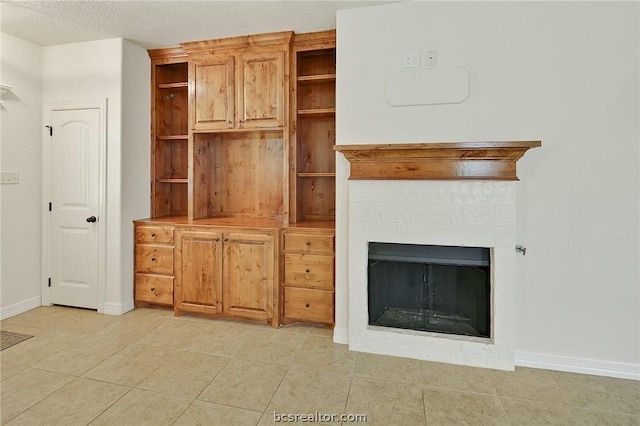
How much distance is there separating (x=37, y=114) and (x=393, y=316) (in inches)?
156

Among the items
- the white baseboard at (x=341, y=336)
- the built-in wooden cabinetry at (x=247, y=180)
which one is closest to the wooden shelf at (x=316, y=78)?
the built-in wooden cabinetry at (x=247, y=180)

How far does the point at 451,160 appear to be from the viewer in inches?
92.3

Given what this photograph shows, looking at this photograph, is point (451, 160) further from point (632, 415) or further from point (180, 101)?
point (180, 101)

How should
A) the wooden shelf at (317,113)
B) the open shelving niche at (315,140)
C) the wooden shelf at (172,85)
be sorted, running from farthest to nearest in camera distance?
the wooden shelf at (172,85)
the open shelving niche at (315,140)
the wooden shelf at (317,113)

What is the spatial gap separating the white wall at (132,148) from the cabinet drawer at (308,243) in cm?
165

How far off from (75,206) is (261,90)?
2207mm

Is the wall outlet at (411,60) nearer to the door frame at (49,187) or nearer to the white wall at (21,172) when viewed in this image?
the door frame at (49,187)

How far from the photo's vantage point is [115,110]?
319 centimetres

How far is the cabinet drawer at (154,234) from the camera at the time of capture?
3234 millimetres

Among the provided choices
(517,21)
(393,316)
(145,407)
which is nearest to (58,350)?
(145,407)

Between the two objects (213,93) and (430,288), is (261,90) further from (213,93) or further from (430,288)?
(430,288)

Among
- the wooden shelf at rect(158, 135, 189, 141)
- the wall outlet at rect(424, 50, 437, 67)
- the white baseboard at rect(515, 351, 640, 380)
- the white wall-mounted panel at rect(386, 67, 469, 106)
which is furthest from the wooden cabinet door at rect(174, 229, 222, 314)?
the white baseboard at rect(515, 351, 640, 380)

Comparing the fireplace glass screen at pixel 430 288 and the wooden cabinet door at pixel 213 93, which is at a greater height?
the wooden cabinet door at pixel 213 93

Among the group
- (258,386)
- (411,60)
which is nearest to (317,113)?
(411,60)
